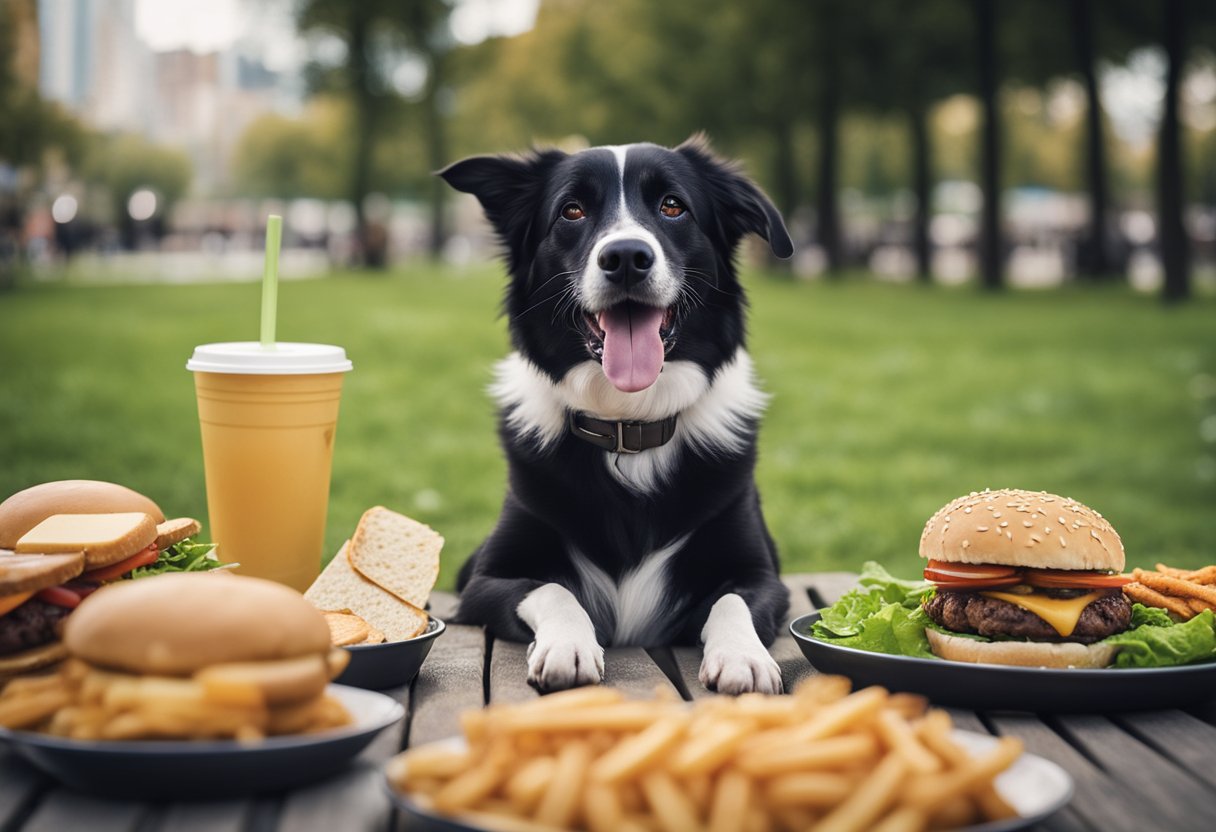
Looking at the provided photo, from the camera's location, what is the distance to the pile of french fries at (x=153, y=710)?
2033 mm

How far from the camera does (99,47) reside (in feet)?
208

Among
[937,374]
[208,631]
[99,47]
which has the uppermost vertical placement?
[99,47]

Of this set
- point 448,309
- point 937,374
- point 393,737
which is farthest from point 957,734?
point 448,309

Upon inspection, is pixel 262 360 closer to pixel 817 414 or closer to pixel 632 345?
pixel 632 345

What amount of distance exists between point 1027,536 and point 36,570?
2.27 metres

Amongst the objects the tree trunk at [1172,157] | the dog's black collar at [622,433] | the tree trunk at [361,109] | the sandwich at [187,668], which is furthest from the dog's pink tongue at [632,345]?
the tree trunk at [361,109]

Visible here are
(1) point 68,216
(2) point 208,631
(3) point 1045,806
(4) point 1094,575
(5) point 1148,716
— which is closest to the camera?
(3) point 1045,806

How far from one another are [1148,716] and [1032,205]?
210 ft

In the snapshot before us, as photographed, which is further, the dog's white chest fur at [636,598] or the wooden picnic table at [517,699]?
the dog's white chest fur at [636,598]

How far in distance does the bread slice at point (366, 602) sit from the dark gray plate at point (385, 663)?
0.10 meters

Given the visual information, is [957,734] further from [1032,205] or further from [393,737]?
[1032,205]

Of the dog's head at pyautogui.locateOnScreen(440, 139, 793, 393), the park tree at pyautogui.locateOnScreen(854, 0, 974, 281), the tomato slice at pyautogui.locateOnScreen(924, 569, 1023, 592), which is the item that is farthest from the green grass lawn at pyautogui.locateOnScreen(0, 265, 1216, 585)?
the park tree at pyautogui.locateOnScreen(854, 0, 974, 281)

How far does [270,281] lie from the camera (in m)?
3.71

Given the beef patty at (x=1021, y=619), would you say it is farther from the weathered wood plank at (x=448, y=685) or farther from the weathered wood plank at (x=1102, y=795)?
the weathered wood plank at (x=448, y=685)
